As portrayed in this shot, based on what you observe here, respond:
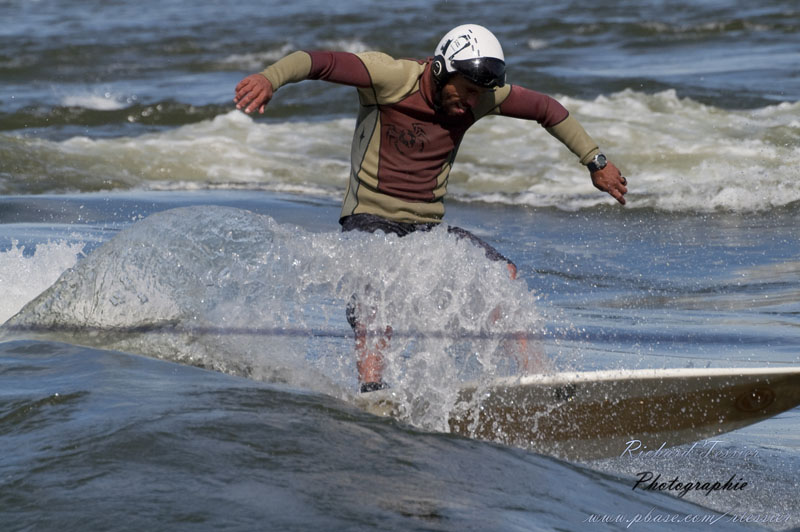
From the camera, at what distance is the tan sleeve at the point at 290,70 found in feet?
17.1

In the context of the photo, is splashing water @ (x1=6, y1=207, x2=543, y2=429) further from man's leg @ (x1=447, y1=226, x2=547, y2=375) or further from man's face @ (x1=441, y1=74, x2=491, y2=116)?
man's face @ (x1=441, y1=74, x2=491, y2=116)

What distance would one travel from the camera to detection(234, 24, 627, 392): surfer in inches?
211

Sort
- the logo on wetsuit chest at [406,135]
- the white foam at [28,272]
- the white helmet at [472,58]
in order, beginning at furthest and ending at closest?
the white foam at [28,272]
the logo on wetsuit chest at [406,135]
the white helmet at [472,58]

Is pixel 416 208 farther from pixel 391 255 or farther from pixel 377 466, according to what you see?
pixel 377 466

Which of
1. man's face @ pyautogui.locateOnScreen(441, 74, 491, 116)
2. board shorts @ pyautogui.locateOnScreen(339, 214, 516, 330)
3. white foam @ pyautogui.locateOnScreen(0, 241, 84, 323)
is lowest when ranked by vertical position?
white foam @ pyautogui.locateOnScreen(0, 241, 84, 323)

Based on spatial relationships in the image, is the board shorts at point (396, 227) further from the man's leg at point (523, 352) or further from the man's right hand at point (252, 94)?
the man's right hand at point (252, 94)

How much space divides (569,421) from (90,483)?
2.23m

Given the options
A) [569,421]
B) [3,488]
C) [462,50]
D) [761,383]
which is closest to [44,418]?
[3,488]

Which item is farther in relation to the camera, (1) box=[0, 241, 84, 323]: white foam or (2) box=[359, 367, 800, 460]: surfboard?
(1) box=[0, 241, 84, 323]: white foam

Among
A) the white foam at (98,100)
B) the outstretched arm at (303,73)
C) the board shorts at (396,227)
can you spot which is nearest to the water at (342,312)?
the board shorts at (396,227)

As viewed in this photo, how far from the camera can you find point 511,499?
3762mm

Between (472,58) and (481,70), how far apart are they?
0.07 meters

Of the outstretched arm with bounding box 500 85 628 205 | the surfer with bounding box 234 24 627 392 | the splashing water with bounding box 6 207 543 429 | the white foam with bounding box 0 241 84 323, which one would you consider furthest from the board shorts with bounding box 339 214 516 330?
the white foam with bounding box 0 241 84 323

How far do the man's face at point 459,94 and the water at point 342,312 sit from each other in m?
0.74
